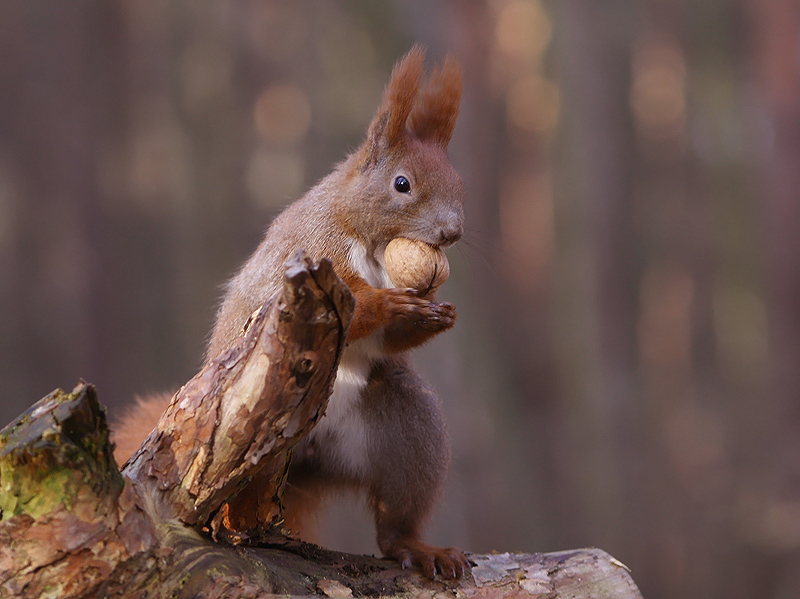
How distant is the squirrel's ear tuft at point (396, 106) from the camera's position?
1271 mm

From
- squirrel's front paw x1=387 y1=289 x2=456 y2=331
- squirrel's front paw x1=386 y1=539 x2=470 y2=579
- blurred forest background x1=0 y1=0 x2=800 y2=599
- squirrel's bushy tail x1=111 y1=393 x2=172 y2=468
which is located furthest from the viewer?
blurred forest background x1=0 y1=0 x2=800 y2=599

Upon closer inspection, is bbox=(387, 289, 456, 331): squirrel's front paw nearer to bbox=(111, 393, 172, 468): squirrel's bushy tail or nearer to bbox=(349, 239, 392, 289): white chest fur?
bbox=(349, 239, 392, 289): white chest fur

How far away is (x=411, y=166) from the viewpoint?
4.26ft

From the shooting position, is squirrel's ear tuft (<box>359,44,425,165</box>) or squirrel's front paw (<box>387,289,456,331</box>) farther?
squirrel's ear tuft (<box>359,44,425,165</box>)

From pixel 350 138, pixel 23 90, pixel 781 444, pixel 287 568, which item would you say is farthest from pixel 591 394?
pixel 23 90

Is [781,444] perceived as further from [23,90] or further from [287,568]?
[23,90]

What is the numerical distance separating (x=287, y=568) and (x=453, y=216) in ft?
1.99

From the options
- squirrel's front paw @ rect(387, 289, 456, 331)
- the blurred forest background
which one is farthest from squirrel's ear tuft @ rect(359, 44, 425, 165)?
the blurred forest background

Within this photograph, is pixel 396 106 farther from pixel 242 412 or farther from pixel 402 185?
pixel 242 412

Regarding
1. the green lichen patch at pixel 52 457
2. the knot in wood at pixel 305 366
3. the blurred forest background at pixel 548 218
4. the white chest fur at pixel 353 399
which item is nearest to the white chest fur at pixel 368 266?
the white chest fur at pixel 353 399

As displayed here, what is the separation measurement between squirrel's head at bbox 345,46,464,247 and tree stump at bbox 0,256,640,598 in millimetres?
403

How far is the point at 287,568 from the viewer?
105 cm

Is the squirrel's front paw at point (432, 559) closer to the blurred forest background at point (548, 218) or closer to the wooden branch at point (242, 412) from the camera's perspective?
the wooden branch at point (242, 412)

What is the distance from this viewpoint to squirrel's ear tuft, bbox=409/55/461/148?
1.33m
